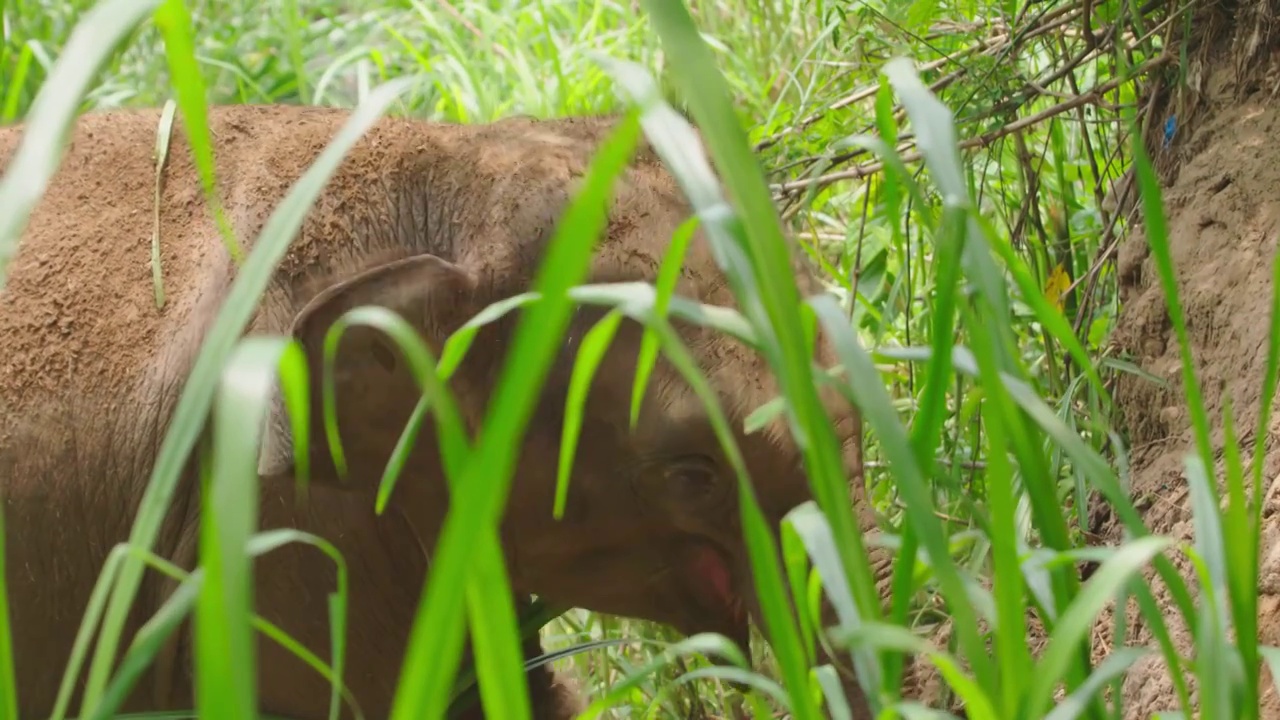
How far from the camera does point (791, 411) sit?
119cm

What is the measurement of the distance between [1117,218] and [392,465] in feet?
5.97

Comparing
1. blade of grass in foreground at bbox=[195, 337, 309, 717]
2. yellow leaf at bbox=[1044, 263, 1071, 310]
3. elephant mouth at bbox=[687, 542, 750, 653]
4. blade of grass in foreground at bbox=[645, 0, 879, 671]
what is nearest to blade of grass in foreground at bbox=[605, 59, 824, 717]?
blade of grass in foreground at bbox=[645, 0, 879, 671]

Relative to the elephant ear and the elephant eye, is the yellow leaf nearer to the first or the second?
the elephant eye

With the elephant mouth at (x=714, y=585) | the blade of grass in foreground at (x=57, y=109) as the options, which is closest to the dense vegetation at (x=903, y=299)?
the blade of grass in foreground at (x=57, y=109)

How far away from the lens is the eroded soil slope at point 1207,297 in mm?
2258

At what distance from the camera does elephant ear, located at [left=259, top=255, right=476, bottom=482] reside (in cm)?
222

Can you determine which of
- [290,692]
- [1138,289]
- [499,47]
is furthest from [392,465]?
[499,47]

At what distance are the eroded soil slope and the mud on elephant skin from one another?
511 mm

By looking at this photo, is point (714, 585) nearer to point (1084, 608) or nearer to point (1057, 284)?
point (1057, 284)

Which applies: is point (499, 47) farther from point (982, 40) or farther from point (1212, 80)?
point (1212, 80)

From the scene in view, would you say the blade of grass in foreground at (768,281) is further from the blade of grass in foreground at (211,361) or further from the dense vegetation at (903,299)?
the blade of grass in foreground at (211,361)

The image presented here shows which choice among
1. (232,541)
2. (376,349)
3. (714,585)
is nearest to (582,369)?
(232,541)

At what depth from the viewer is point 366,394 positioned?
7.50ft

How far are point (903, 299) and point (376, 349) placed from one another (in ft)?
5.19
